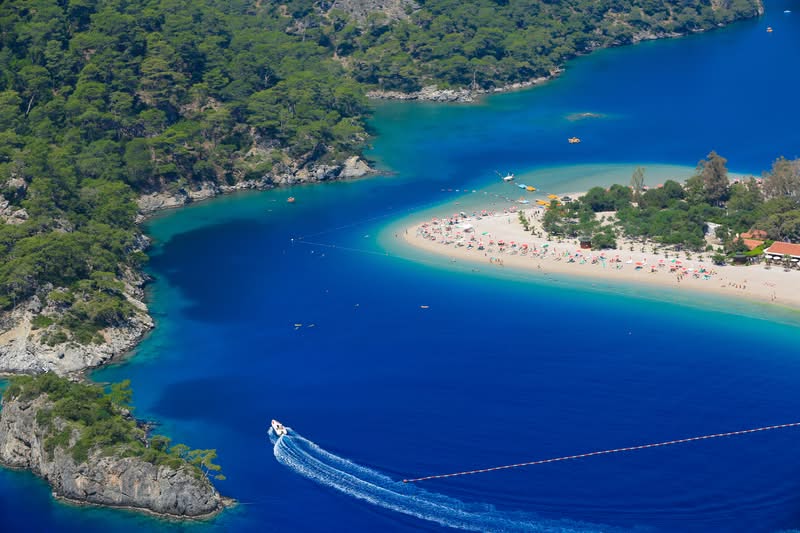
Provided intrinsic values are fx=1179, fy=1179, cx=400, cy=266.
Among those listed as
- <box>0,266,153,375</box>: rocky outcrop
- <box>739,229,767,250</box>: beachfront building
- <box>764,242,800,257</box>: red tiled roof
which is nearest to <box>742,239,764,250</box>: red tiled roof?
<box>739,229,767,250</box>: beachfront building

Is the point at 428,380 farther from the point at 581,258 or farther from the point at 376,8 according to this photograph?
the point at 376,8

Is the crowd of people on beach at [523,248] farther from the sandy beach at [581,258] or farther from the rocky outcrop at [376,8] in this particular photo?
the rocky outcrop at [376,8]

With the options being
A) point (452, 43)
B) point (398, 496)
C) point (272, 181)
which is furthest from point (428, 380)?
point (452, 43)

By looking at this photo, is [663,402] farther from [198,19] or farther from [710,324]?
[198,19]

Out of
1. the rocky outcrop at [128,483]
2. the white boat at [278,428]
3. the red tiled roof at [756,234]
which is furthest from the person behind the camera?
the red tiled roof at [756,234]

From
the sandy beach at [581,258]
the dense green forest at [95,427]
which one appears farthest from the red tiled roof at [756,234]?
the dense green forest at [95,427]

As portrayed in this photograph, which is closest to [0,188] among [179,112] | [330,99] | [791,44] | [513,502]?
[179,112]

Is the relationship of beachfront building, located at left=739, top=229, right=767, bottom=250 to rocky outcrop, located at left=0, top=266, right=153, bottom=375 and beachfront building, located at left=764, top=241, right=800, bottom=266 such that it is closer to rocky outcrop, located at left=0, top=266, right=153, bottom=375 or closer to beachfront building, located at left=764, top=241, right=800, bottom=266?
beachfront building, located at left=764, top=241, right=800, bottom=266

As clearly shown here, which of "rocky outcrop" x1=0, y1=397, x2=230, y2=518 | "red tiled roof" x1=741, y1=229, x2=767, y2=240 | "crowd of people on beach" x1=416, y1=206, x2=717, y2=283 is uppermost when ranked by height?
"red tiled roof" x1=741, y1=229, x2=767, y2=240
